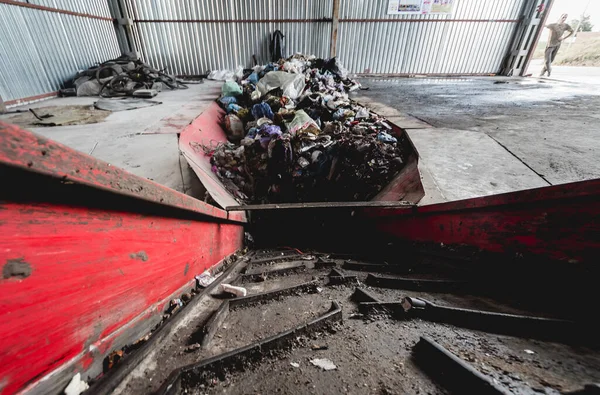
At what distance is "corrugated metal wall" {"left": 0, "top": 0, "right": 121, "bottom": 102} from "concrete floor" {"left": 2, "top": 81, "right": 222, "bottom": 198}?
0.74 metres

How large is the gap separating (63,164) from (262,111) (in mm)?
3860

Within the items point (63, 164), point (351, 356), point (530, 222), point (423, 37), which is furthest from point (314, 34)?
point (351, 356)

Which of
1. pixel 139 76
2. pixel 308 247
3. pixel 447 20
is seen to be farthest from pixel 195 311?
pixel 447 20

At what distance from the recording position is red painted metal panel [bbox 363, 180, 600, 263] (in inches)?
41.9

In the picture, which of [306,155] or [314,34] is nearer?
[306,155]

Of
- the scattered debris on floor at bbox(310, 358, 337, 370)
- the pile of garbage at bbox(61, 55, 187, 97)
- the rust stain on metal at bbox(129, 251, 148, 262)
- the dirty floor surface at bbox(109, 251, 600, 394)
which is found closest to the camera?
the dirty floor surface at bbox(109, 251, 600, 394)

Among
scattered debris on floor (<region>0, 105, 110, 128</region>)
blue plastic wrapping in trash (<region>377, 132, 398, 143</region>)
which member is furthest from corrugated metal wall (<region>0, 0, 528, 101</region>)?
blue plastic wrapping in trash (<region>377, 132, 398, 143</region>)

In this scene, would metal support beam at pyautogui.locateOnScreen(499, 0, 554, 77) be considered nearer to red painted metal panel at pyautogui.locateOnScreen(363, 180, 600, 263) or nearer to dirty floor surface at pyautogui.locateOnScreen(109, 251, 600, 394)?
red painted metal panel at pyautogui.locateOnScreen(363, 180, 600, 263)

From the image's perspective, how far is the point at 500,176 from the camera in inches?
86.7

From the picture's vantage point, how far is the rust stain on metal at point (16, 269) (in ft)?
1.89

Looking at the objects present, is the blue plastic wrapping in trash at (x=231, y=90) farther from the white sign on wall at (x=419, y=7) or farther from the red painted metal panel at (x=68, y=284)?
the white sign on wall at (x=419, y=7)

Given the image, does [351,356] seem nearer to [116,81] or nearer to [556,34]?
[116,81]

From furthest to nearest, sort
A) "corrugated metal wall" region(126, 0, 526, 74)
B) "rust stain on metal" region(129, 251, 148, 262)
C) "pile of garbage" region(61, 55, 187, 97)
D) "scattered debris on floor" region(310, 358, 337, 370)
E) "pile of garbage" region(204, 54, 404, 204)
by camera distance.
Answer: "corrugated metal wall" region(126, 0, 526, 74)
"pile of garbage" region(61, 55, 187, 97)
"pile of garbage" region(204, 54, 404, 204)
"rust stain on metal" region(129, 251, 148, 262)
"scattered debris on floor" region(310, 358, 337, 370)

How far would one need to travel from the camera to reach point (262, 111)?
4223mm
